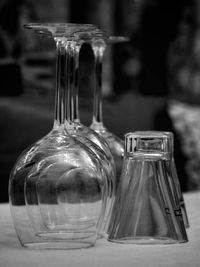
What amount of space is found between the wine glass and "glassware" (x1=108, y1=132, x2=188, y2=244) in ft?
0.09

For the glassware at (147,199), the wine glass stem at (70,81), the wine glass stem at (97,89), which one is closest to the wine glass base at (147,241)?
the glassware at (147,199)

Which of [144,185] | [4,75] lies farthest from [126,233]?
[4,75]

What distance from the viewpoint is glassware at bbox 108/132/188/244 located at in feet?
2.70

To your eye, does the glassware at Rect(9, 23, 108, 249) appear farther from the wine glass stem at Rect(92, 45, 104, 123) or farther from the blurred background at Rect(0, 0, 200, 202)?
the blurred background at Rect(0, 0, 200, 202)

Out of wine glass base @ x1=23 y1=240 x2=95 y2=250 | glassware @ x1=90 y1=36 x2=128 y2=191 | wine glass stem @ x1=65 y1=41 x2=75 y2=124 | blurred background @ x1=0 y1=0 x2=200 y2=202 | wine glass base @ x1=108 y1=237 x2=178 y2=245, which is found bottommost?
blurred background @ x1=0 y1=0 x2=200 y2=202

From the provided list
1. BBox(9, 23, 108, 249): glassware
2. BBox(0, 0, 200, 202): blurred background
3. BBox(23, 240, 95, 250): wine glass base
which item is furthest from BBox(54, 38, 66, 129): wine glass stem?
BBox(0, 0, 200, 202): blurred background

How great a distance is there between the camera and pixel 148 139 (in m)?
0.83

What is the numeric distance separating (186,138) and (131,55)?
47.6 inches

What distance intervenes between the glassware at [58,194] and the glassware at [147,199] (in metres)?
0.03

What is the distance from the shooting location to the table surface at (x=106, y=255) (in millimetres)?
711

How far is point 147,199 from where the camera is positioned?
2.72 feet

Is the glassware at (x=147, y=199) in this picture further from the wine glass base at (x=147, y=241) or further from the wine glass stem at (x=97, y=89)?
the wine glass stem at (x=97, y=89)

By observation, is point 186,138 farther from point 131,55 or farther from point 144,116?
point 131,55

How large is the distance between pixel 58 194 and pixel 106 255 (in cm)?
8
